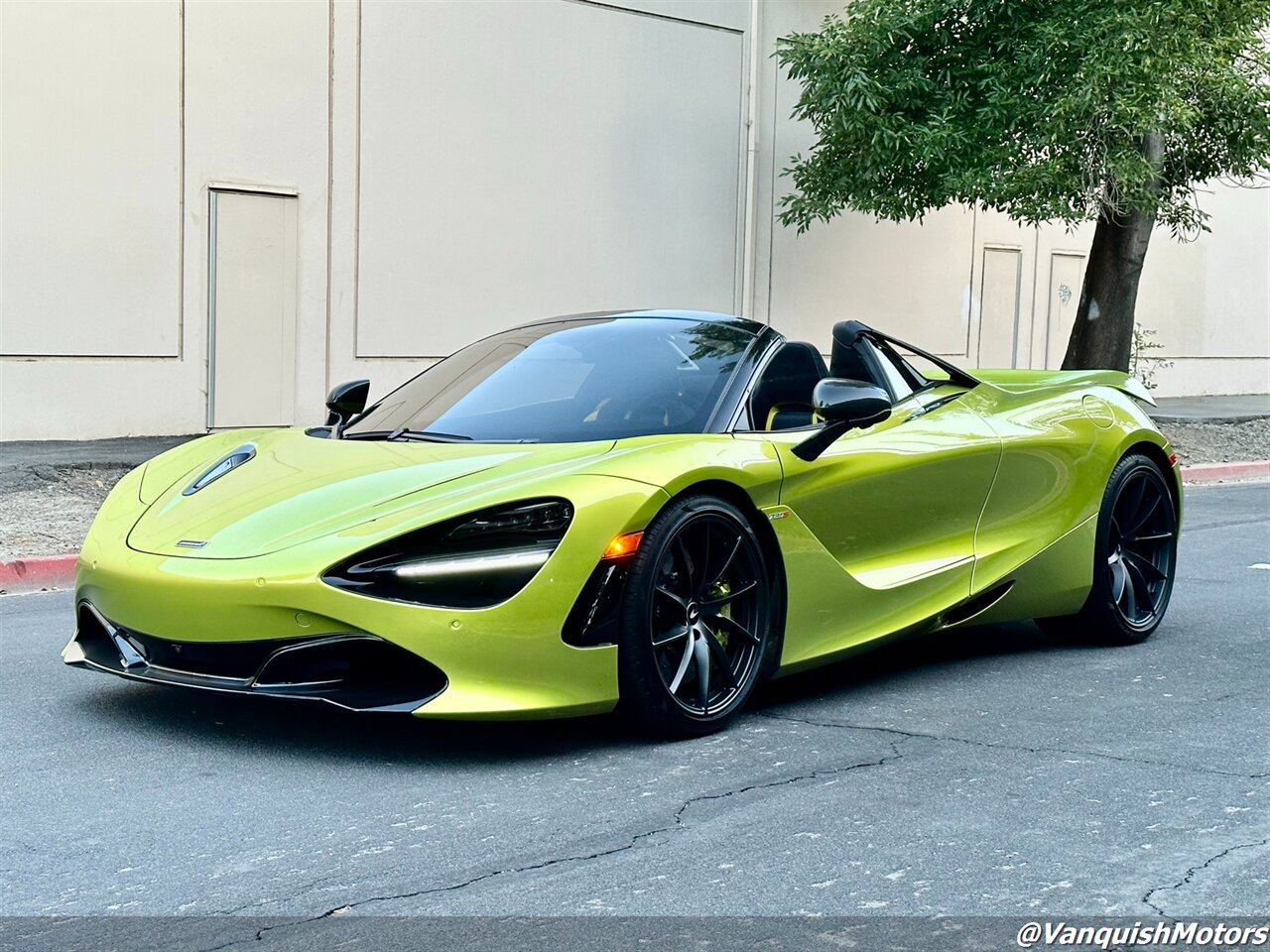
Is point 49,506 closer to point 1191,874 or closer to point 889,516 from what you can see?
point 889,516

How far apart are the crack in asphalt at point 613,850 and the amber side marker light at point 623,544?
0.71 metres

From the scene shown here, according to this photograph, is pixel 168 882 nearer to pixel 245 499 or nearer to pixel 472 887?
pixel 472 887

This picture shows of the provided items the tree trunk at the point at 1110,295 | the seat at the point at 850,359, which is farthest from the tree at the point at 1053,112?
the seat at the point at 850,359

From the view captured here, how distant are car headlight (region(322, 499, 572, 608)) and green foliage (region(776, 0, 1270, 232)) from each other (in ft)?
38.2

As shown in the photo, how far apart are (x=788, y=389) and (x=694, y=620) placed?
1061mm

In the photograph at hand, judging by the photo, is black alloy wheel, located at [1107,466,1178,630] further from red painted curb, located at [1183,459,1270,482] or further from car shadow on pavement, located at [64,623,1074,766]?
red painted curb, located at [1183,459,1270,482]

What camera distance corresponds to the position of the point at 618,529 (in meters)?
4.64

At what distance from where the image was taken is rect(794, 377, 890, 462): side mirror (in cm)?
529

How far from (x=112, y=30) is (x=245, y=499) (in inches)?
388

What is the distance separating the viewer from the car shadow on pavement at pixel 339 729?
475 cm

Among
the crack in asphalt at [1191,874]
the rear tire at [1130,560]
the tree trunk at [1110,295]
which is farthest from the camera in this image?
the tree trunk at [1110,295]

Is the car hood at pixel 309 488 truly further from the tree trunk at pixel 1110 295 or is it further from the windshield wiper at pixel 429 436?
the tree trunk at pixel 1110 295

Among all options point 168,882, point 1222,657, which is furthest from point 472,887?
point 1222,657

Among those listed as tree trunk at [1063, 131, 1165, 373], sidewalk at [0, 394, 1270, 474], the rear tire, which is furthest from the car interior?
tree trunk at [1063, 131, 1165, 373]
